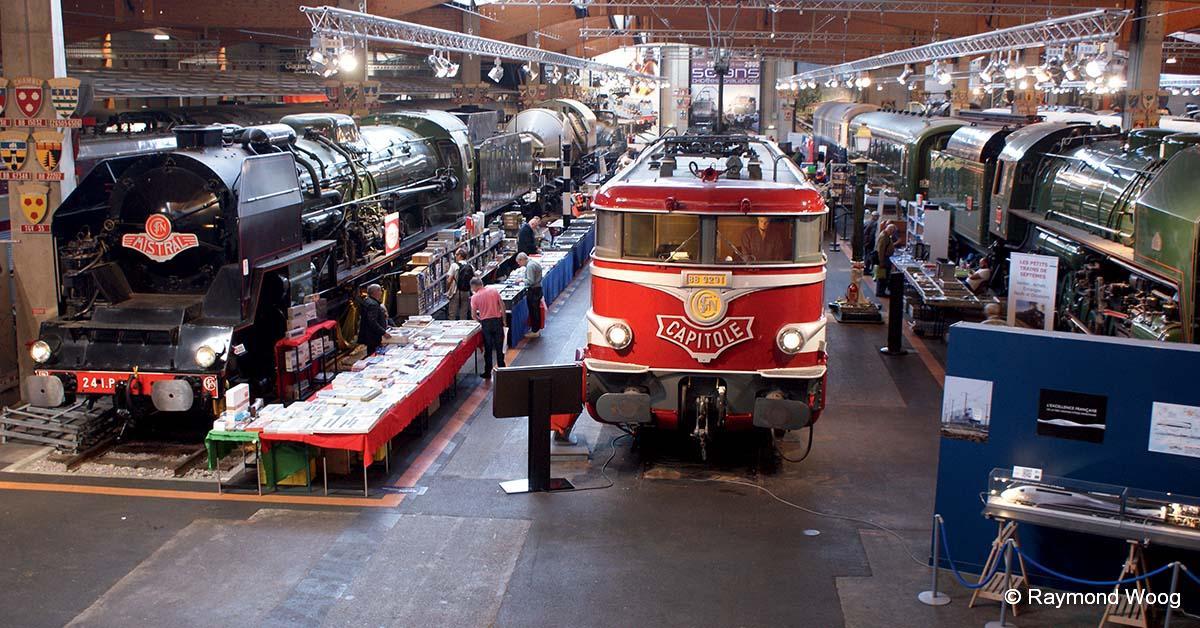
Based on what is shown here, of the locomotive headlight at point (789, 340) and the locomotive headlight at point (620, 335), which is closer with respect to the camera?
the locomotive headlight at point (789, 340)

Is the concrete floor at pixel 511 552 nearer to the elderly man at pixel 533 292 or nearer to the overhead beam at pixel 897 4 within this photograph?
the elderly man at pixel 533 292

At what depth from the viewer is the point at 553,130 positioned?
30.4 metres

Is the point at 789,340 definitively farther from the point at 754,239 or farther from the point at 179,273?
the point at 179,273

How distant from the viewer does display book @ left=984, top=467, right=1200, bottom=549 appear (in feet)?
22.9

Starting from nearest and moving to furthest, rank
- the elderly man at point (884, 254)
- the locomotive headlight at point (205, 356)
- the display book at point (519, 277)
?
the locomotive headlight at point (205, 356)
the display book at point (519, 277)
the elderly man at point (884, 254)

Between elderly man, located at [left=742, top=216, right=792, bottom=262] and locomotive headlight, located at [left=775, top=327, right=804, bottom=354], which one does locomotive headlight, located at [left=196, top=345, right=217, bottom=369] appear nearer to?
elderly man, located at [left=742, top=216, right=792, bottom=262]

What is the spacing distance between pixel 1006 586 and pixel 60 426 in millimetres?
9439

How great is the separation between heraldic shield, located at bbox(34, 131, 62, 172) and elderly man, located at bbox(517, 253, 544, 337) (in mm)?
6798

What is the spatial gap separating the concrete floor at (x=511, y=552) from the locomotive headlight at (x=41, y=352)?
1.03m

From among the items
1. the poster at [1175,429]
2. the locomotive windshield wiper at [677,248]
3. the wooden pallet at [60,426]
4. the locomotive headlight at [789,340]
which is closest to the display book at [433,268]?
the wooden pallet at [60,426]

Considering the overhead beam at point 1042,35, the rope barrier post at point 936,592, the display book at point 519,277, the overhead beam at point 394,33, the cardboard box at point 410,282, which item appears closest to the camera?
the rope barrier post at point 936,592

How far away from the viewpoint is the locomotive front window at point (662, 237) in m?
10.2

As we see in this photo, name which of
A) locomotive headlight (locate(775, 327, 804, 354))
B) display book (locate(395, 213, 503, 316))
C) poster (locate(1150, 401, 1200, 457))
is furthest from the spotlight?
poster (locate(1150, 401, 1200, 457))

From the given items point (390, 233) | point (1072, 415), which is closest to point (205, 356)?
point (390, 233)
